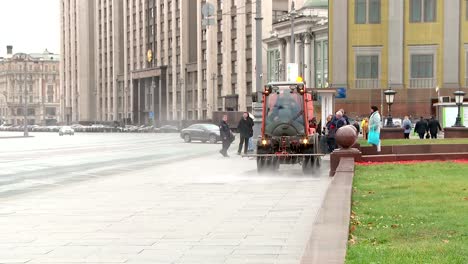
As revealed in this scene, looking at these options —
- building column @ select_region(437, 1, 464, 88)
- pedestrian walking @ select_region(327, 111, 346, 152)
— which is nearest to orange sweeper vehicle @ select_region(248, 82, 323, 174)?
pedestrian walking @ select_region(327, 111, 346, 152)

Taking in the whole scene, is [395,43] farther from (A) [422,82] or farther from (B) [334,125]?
(B) [334,125]

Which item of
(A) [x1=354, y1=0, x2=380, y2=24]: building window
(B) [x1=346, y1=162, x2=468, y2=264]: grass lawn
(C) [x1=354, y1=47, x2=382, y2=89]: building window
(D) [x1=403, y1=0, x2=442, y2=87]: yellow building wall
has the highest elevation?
(A) [x1=354, y1=0, x2=380, y2=24]: building window

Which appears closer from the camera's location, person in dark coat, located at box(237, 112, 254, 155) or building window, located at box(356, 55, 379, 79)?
person in dark coat, located at box(237, 112, 254, 155)

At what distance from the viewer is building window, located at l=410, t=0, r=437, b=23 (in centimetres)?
6106

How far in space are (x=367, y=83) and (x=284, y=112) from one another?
41904mm

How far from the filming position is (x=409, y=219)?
9.34m

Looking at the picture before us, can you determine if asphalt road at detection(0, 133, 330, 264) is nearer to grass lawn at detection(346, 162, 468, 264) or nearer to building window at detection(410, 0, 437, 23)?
grass lawn at detection(346, 162, 468, 264)

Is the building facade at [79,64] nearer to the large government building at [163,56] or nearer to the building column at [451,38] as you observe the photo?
the large government building at [163,56]

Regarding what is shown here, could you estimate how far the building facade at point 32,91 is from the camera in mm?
184000

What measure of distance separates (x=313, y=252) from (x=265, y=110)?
15.8 m

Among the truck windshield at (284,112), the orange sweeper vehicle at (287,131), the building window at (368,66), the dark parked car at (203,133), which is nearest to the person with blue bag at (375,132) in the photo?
the orange sweeper vehicle at (287,131)

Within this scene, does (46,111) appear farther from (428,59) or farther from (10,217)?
(10,217)

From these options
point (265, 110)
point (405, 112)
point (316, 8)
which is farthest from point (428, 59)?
point (265, 110)

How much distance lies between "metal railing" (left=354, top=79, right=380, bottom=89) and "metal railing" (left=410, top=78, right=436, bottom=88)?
10.3 feet
